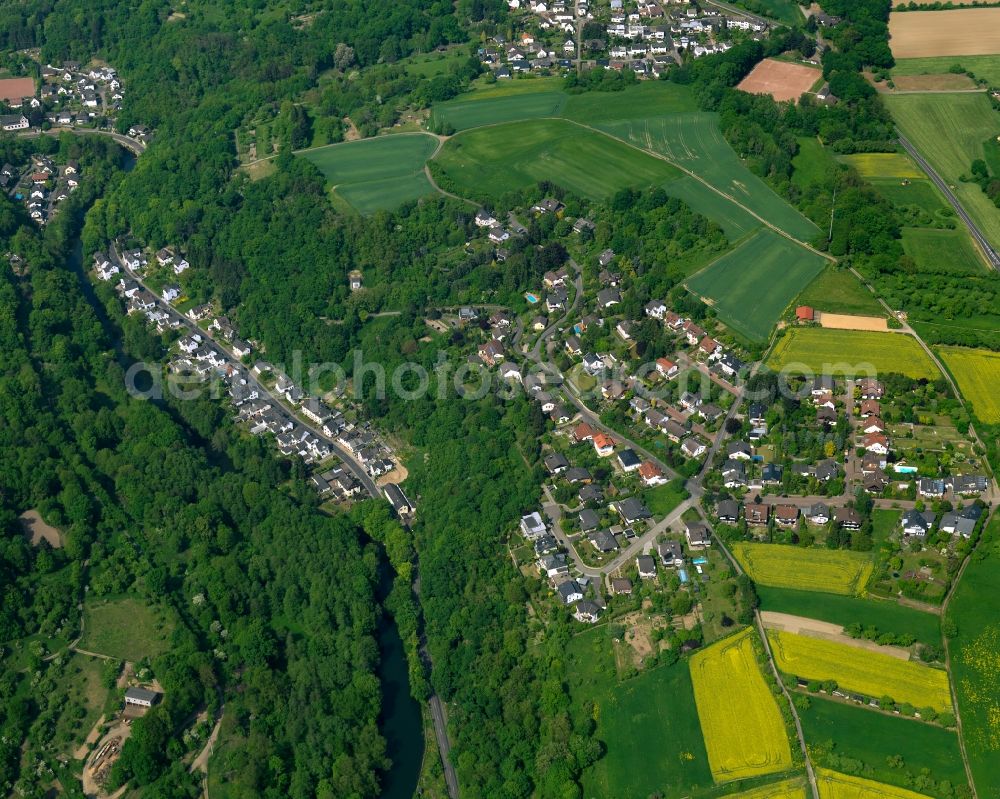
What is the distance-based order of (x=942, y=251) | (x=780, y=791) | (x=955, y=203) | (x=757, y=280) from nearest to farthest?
(x=780, y=791) < (x=757, y=280) < (x=942, y=251) < (x=955, y=203)

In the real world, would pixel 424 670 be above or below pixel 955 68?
below

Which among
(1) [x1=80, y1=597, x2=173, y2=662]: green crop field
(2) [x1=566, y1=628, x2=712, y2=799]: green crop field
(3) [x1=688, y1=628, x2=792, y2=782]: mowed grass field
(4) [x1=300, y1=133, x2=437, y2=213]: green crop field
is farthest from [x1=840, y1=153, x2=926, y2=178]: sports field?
(1) [x1=80, y1=597, x2=173, y2=662]: green crop field

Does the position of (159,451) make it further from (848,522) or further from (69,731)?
(848,522)

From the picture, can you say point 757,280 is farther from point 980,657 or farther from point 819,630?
point 980,657

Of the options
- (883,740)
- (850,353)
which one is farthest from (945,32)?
(883,740)

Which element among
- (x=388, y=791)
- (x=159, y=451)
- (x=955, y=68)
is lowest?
(x=388, y=791)

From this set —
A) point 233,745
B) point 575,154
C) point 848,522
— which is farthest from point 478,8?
point 233,745

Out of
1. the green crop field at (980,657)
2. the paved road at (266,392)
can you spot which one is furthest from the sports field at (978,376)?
the paved road at (266,392)

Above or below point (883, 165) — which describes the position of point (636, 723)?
below
